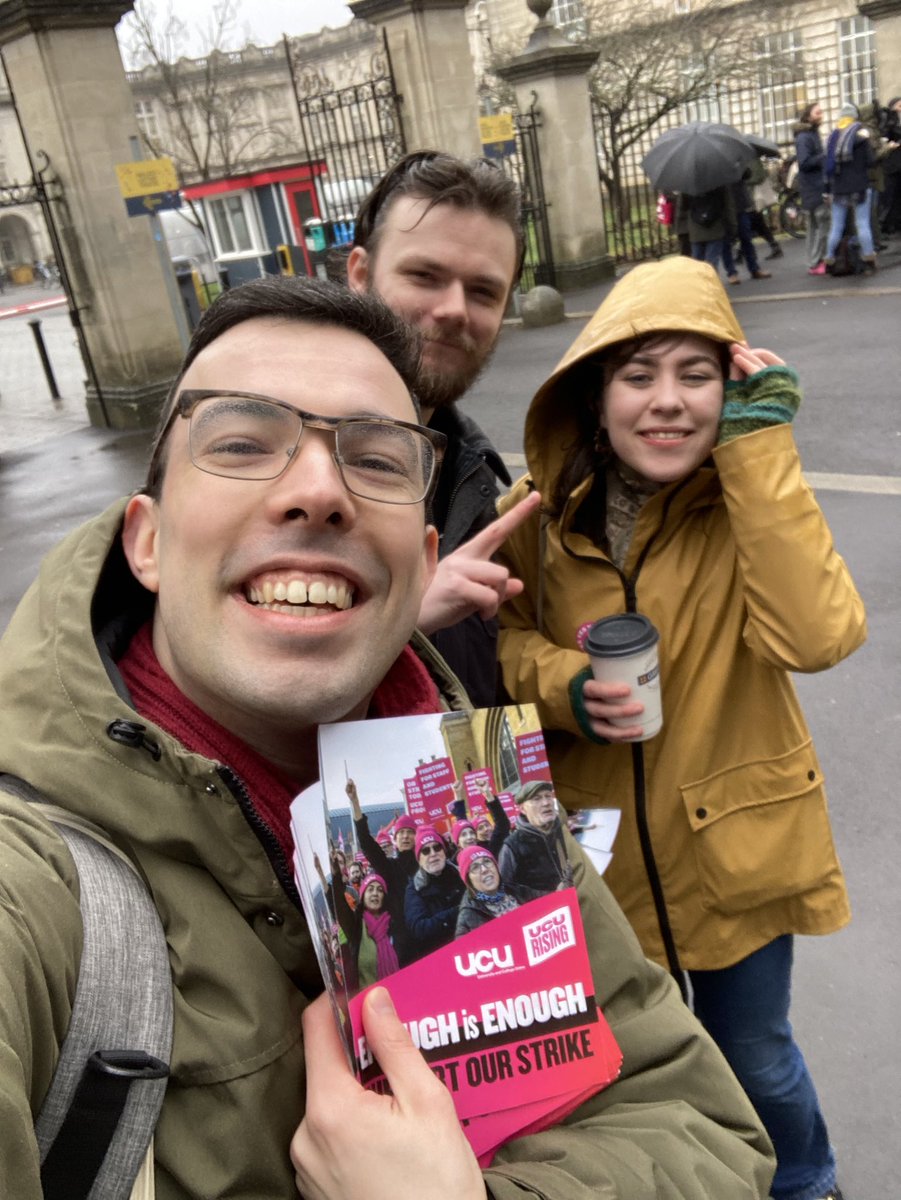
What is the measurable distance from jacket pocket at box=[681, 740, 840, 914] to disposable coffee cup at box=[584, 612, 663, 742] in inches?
7.7

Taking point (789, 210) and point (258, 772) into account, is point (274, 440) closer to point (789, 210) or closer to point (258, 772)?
point (258, 772)

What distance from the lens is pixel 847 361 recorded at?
8.75 meters

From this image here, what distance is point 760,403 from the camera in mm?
1902

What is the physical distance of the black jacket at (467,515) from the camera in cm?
198

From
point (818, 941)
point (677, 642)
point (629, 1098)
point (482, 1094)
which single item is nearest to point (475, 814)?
point (482, 1094)

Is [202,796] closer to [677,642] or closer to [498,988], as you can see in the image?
[498,988]

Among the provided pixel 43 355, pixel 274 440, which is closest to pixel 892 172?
pixel 43 355

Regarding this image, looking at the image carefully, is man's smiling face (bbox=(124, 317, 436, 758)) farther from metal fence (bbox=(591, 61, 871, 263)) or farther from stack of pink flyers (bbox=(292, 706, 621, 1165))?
metal fence (bbox=(591, 61, 871, 263))

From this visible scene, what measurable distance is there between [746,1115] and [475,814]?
606 mm

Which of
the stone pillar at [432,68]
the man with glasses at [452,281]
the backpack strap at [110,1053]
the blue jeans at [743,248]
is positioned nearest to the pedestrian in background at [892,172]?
the blue jeans at [743,248]

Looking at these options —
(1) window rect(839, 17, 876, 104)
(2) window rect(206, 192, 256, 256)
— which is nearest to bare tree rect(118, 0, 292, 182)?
(2) window rect(206, 192, 256, 256)

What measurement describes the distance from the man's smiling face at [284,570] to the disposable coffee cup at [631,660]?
2.07 ft

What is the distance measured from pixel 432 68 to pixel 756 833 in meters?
12.9

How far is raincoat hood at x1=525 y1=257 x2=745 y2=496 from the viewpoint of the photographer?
1939mm
